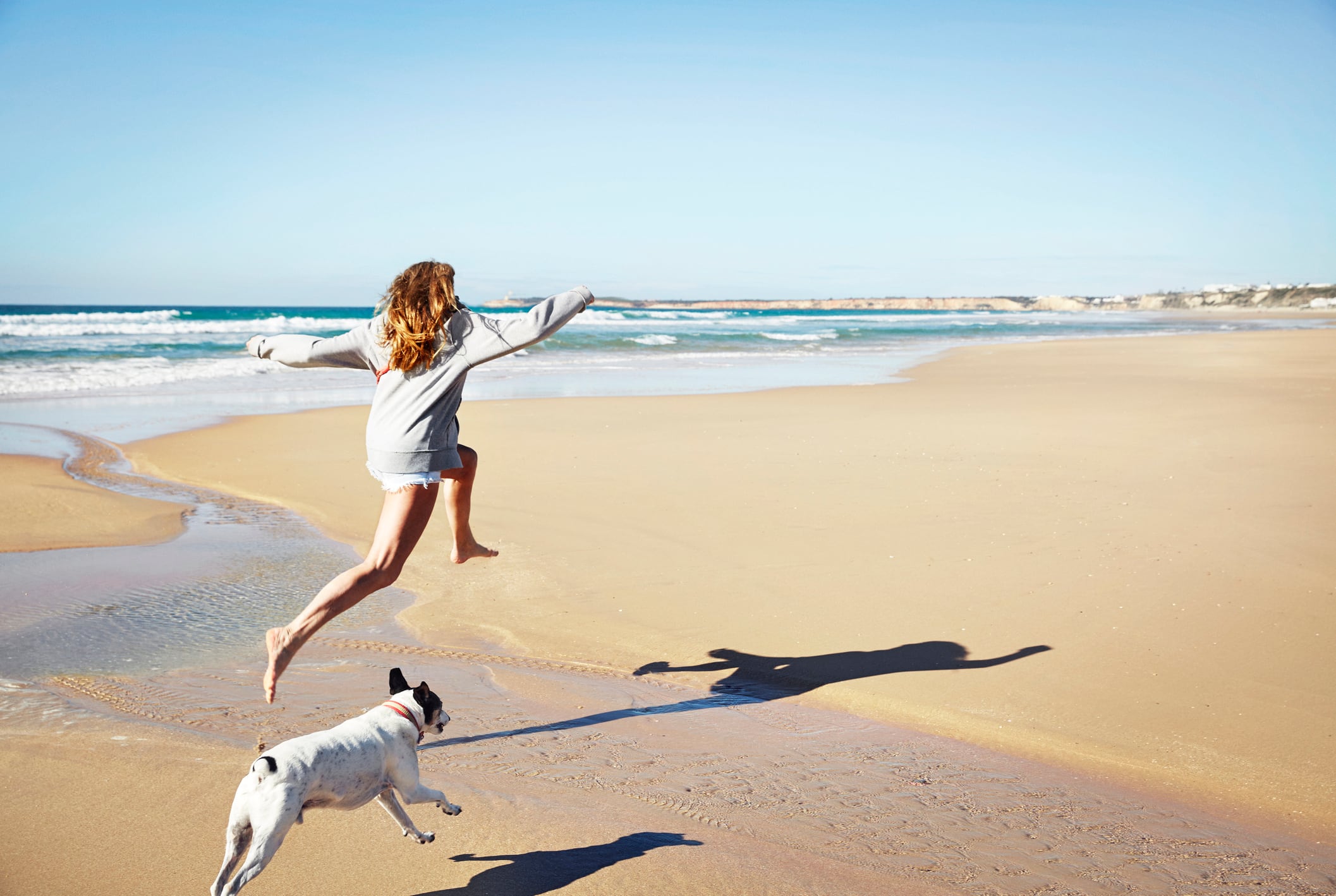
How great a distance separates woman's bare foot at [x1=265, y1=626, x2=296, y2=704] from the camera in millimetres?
3293

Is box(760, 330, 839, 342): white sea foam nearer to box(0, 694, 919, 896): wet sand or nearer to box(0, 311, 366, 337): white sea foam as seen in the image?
box(0, 311, 366, 337): white sea foam

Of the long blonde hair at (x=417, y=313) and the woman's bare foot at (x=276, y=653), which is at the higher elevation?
the long blonde hair at (x=417, y=313)

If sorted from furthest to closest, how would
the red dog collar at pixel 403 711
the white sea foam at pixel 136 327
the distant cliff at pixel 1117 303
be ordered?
the distant cliff at pixel 1117 303
the white sea foam at pixel 136 327
the red dog collar at pixel 403 711

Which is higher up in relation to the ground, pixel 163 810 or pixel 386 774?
pixel 386 774

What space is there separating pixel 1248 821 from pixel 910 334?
46782mm

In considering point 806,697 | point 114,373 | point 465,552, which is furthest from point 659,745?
point 114,373

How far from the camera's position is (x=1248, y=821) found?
3309 mm

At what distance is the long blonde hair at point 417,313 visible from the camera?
3.18m

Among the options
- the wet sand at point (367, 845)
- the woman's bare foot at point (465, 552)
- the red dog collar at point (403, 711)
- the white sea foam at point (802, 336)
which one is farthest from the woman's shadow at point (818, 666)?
the white sea foam at point (802, 336)

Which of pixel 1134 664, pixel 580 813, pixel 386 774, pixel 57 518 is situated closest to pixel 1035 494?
pixel 1134 664

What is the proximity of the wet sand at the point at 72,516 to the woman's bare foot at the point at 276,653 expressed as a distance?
13.8ft

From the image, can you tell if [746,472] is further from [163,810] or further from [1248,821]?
[163,810]

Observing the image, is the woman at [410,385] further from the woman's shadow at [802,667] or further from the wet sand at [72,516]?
the wet sand at [72,516]

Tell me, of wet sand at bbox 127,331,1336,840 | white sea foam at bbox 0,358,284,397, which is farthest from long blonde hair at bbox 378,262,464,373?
white sea foam at bbox 0,358,284,397
